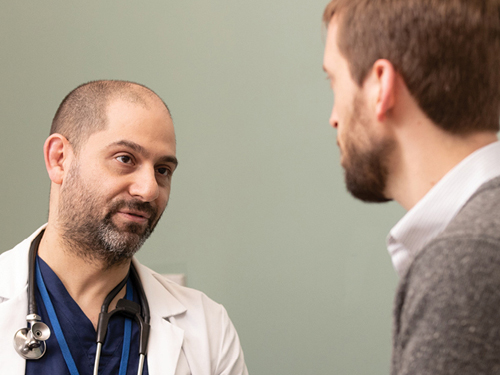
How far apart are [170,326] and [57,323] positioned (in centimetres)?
30

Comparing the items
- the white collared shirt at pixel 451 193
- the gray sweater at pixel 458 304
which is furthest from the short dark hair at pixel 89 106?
the gray sweater at pixel 458 304

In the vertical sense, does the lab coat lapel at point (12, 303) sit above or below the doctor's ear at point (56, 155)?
below

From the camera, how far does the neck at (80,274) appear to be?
4.46 ft

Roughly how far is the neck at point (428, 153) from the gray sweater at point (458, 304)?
17 centimetres

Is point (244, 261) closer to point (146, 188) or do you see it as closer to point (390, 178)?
point (146, 188)

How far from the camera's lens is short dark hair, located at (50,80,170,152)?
1387mm

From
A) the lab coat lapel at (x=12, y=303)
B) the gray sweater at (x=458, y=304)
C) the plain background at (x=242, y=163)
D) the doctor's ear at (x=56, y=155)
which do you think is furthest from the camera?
the plain background at (x=242, y=163)

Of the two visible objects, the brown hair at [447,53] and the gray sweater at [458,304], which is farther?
the brown hair at [447,53]

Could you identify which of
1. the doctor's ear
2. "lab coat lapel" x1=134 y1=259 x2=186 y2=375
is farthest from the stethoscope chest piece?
the doctor's ear

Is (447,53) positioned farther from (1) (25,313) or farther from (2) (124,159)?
(1) (25,313)

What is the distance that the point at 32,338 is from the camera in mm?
1214

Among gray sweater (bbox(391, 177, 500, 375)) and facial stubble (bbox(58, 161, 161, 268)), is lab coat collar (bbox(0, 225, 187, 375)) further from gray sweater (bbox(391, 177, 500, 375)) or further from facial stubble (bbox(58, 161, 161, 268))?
gray sweater (bbox(391, 177, 500, 375))

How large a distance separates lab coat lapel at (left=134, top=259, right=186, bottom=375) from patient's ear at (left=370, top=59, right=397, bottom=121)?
0.86 metres

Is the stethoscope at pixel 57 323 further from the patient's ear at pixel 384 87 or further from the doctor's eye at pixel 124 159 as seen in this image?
the patient's ear at pixel 384 87
